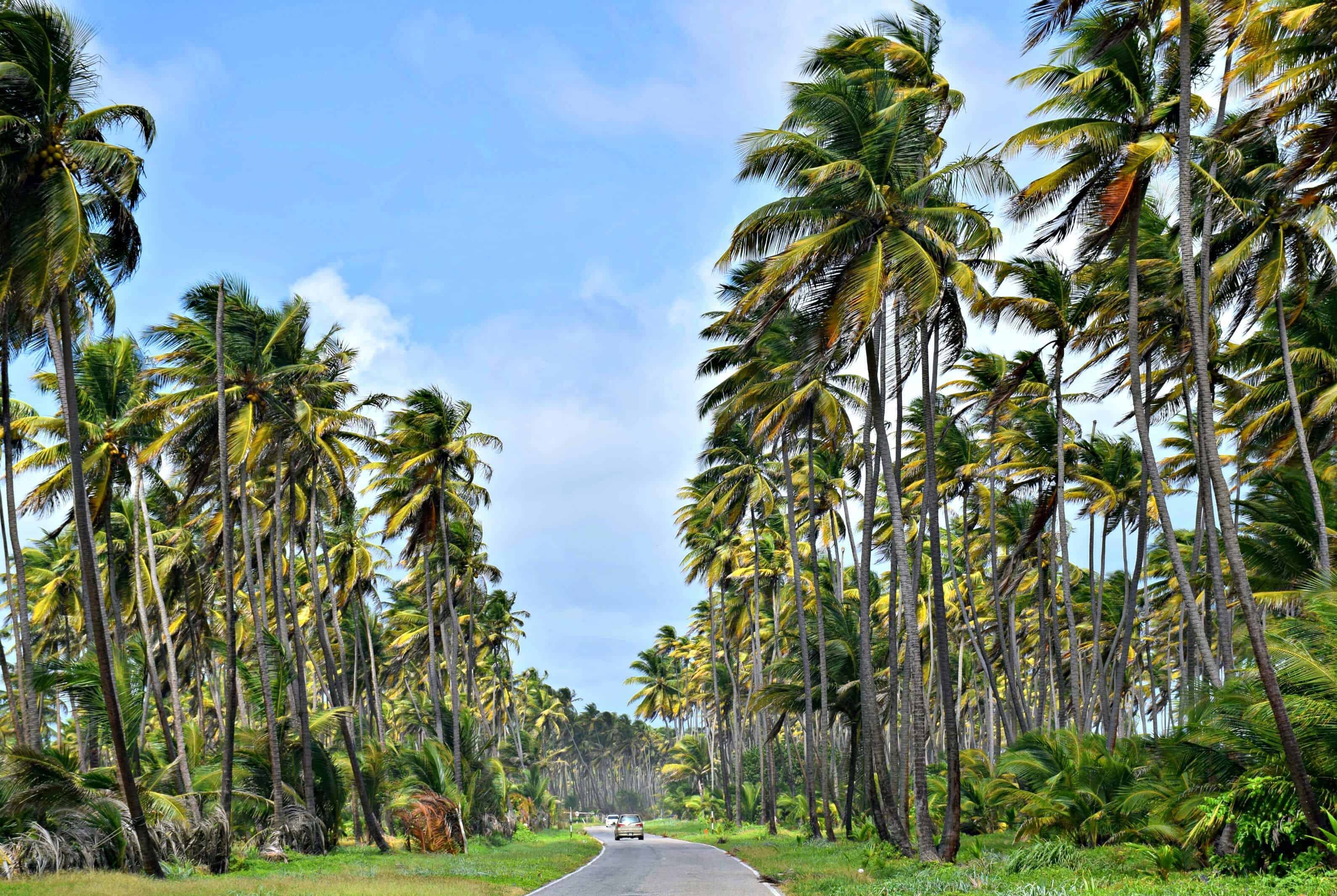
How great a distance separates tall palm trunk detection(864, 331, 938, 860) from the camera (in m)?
17.6

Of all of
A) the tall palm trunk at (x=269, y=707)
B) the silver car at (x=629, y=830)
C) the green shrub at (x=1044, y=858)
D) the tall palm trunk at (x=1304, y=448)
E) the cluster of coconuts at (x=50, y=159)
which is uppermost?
the cluster of coconuts at (x=50, y=159)

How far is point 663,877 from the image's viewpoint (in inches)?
790

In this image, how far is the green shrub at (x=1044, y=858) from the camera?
1577 centimetres

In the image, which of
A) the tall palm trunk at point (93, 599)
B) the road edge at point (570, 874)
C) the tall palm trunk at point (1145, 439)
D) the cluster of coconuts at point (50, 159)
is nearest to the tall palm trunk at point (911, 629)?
the tall palm trunk at point (1145, 439)

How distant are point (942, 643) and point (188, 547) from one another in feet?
95.4

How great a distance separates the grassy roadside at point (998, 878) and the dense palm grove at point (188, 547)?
36.5ft

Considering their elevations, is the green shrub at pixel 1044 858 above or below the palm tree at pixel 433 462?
below

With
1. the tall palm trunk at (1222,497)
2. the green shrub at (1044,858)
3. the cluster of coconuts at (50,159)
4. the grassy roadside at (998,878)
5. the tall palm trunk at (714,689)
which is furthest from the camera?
the tall palm trunk at (714,689)

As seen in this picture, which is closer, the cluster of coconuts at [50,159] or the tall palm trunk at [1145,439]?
the cluster of coconuts at [50,159]

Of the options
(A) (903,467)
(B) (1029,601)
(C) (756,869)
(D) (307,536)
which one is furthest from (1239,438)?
(D) (307,536)

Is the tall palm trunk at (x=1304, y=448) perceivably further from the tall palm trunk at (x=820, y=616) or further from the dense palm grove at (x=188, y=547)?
the dense palm grove at (x=188, y=547)

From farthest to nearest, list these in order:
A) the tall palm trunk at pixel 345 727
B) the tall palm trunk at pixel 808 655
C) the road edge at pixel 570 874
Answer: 1. the tall palm trunk at pixel 808 655
2. the tall palm trunk at pixel 345 727
3. the road edge at pixel 570 874

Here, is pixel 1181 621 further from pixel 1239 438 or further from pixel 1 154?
pixel 1 154

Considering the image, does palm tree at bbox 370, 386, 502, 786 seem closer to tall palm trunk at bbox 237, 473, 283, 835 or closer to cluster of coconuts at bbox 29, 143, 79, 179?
tall palm trunk at bbox 237, 473, 283, 835
